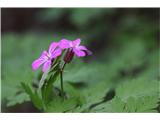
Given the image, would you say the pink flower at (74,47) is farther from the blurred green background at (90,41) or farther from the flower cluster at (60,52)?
the blurred green background at (90,41)

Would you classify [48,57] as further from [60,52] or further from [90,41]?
[90,41]

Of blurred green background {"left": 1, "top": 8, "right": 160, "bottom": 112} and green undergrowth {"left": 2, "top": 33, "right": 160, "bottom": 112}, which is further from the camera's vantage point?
blurred green background {"left": 1, "top": 8, "right": 160, "bottom": 112}

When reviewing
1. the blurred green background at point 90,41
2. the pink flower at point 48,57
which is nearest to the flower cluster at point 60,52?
the pink flower at point 48,57

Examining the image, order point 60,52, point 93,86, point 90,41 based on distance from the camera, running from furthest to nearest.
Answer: point 90,41 < point 93,86 < point 60,52

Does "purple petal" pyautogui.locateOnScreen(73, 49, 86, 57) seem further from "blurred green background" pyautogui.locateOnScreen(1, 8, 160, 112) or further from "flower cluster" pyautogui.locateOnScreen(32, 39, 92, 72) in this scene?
"blurred green background" pyautogui.locateOnScreen(1, 8, 160, 112)

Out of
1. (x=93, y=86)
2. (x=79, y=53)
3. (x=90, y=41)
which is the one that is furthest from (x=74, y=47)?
(x=90, y=41)

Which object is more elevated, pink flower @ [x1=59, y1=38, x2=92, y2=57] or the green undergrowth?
pink flower @ [x1=59, y1=38, x2=92, y2=57]

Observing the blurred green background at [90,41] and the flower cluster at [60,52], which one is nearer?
the flower cluster at [60,52]

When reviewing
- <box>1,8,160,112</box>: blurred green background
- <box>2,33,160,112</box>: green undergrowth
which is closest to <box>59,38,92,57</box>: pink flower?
<box>2,33,160,112</box>: green undergrowth
